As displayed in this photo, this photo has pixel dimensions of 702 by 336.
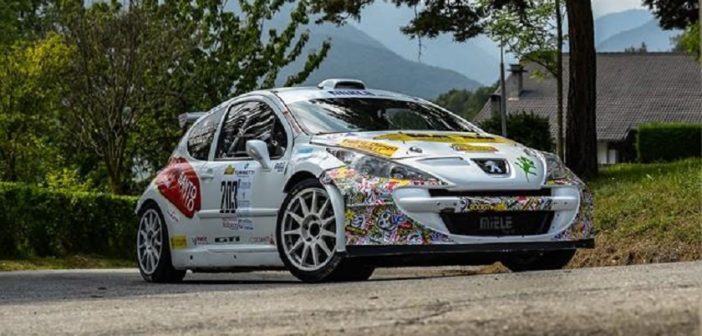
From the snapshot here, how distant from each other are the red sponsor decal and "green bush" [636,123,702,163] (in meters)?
49.6

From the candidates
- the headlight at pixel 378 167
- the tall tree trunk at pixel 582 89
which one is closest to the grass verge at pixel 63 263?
the tall tree trunk at pixel 582 89

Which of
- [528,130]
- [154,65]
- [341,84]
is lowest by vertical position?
[528,130]

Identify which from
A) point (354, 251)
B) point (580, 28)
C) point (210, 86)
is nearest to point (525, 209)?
point (354, 251)

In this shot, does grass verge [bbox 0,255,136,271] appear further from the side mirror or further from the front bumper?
the front bumper

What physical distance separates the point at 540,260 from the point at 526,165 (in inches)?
35.6

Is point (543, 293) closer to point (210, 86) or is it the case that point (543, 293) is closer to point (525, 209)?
point (525, 209)

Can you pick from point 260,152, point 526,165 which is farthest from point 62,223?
point 526,165

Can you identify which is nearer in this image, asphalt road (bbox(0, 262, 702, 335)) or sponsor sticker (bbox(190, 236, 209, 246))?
asphalt road (bbox(0, 262, 702, 335))

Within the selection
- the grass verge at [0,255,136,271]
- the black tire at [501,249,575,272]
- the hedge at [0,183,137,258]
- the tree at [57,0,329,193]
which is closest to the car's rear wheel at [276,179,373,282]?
the black tire at [501,249,575,272]

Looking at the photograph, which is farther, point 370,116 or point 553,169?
point 370,116

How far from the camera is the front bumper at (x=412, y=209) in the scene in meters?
9.48

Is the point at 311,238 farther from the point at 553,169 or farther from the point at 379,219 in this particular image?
the point at 553,169

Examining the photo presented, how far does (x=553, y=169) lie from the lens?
10.1 m

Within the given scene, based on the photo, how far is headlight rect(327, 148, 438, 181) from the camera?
9.57 meters
